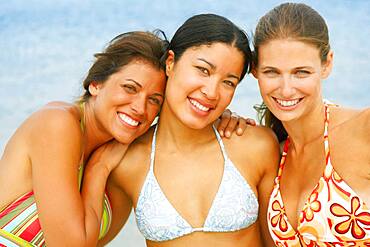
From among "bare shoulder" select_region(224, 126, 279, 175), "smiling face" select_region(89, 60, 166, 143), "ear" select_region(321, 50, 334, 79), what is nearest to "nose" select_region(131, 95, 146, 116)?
"smiling face" select_region(89, 60, 166, 143)

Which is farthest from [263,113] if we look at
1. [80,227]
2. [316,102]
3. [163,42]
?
[80,227]

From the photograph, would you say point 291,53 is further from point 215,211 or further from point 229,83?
point 215,211

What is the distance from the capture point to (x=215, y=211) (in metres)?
4.01

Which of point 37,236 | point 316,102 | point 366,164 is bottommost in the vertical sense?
point 37,236

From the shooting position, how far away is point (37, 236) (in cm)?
380

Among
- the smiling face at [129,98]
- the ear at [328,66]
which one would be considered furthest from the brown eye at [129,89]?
the ear at [328,66]

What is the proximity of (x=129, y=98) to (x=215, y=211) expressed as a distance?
3.02 ft

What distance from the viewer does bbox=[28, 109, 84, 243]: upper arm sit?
3.64 metres

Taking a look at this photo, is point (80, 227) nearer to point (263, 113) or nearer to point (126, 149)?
point (126, 149)

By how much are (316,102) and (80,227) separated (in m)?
1.61

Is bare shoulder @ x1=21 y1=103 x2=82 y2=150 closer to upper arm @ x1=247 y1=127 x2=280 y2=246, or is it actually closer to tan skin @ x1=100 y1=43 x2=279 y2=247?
tan skin @ x1=100 y1=43 x2=279 y2=247

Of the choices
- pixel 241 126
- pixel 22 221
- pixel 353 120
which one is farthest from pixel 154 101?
pixel 353 120

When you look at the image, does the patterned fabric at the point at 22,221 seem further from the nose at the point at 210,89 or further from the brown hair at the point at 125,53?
the nose at the point at 210,89

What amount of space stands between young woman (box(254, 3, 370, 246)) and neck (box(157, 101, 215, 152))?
23.9 inches
